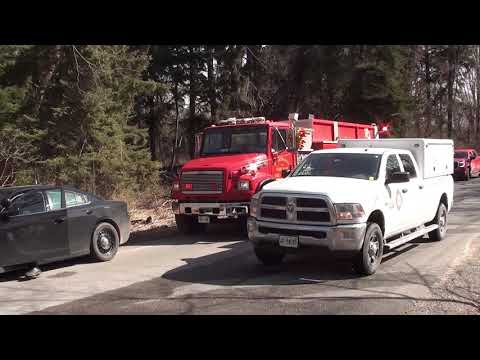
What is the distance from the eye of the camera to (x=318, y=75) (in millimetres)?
34625

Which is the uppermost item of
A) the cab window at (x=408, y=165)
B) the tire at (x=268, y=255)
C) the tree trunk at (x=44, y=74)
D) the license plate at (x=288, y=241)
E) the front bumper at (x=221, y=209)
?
the tree trunk at (x=44, y=74)

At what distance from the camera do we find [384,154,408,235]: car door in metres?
8.07

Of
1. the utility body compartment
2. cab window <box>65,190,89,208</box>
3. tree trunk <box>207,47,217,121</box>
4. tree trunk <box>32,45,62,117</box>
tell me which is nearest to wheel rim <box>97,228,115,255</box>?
cab window <box>65,190,89,208</box>

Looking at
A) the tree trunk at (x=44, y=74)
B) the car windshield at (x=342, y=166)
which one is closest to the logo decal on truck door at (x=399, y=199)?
the car windshield at (x=342, y=166)

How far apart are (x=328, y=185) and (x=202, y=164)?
4.67m

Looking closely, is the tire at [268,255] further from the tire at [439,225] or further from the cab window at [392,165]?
the tire at [439,225]

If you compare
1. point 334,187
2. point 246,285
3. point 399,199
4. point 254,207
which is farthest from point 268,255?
point 399,199

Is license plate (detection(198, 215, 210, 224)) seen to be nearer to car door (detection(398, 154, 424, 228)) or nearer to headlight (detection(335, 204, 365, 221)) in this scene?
car door (detection(398, 154, 424, 228))

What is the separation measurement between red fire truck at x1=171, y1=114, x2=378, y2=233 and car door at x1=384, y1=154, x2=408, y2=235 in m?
3.50

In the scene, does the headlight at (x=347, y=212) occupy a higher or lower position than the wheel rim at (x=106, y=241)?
higher

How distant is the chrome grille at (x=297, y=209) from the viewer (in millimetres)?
7281

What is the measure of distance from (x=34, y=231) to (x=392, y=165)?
5.96 metres

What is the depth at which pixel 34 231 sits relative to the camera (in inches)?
321
